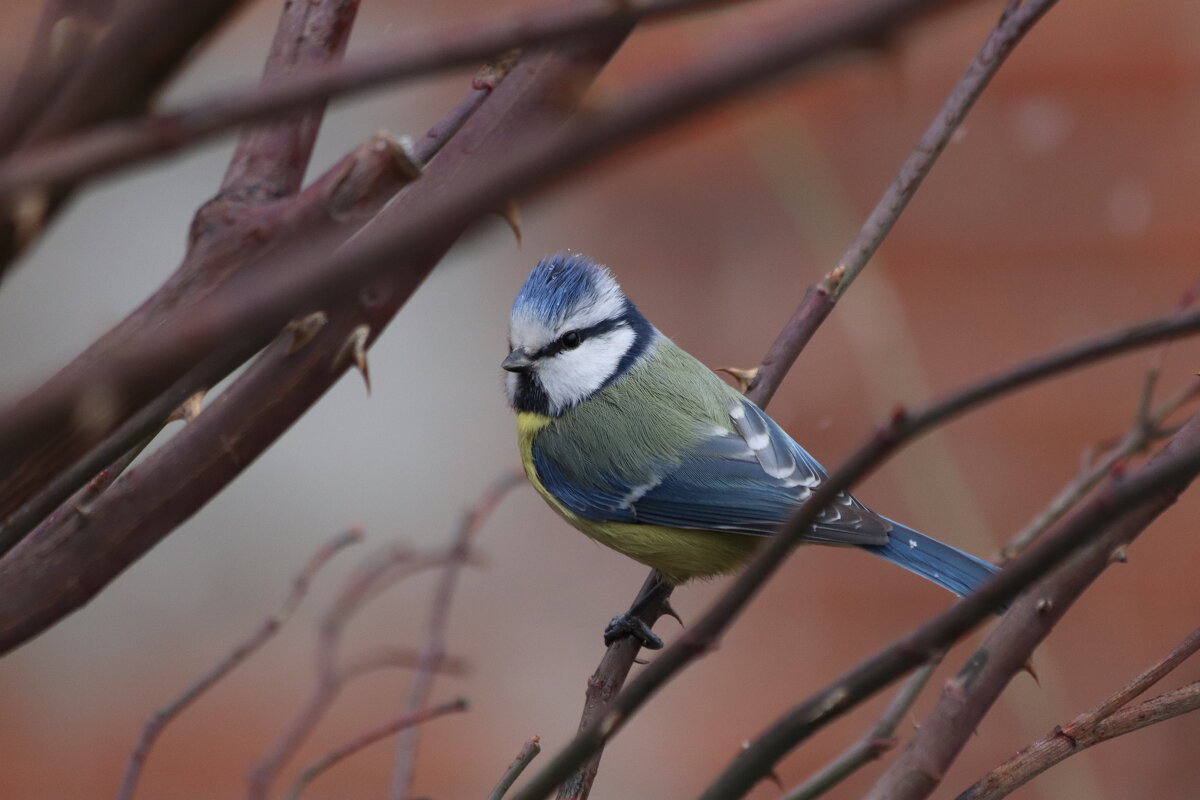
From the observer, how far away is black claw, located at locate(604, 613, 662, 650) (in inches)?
69.9

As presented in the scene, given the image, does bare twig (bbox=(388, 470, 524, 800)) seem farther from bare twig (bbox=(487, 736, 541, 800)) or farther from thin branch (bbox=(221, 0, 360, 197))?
thin branch (bbox=(221, 0, 360, 197))

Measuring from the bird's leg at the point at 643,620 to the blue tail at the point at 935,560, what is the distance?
34cm

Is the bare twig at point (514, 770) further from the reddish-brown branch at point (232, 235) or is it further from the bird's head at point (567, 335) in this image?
the bird's head at point (567, 335)

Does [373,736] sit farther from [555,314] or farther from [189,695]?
[555,314]

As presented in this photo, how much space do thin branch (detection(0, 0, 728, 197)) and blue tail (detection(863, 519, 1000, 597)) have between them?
1.48m

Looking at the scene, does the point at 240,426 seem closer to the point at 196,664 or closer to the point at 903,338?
the point at 903,338

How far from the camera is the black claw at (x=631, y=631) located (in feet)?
5.82

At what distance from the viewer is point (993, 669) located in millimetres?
756

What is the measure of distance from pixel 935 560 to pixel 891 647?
129 centimetres

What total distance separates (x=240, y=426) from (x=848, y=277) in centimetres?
95

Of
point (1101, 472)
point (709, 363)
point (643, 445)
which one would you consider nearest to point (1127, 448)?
point (1101, 472)

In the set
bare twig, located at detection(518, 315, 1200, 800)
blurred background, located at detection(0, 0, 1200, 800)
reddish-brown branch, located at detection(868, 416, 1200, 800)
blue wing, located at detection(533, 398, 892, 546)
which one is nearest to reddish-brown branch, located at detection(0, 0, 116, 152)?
bare twig, located at detection(518, 315, 1200, 800)

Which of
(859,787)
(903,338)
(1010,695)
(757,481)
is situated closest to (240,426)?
(757,481)

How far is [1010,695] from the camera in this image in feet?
6.32
